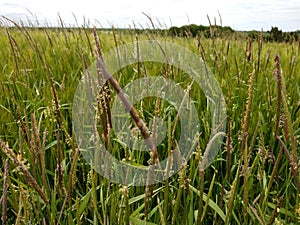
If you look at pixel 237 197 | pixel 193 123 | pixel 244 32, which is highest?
pixel 244 32

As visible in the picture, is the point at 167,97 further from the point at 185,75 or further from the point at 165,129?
the point at 185,75

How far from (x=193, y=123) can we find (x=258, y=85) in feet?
2.10

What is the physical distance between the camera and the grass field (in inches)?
28.0

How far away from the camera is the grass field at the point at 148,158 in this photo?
2.34ft

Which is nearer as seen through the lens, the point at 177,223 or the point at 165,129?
the point at 177,223

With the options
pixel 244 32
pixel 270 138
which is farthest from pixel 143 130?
pixel 244 32

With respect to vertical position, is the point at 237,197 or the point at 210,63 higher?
the point at 210,63

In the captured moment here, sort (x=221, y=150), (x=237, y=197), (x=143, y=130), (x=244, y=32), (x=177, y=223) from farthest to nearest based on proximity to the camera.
→ (x=244, y=32)
(x=221, y=150)
(x=237, y=197)
(x=177, y=223)
(x=143, y=130)

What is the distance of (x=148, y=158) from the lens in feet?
4.46

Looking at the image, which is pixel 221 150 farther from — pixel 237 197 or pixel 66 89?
pixel 66 89

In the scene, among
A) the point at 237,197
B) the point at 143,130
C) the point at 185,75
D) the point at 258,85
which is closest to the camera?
the point at 143,130

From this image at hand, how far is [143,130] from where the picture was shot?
1.38 feet

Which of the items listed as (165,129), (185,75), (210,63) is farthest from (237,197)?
(210,63)

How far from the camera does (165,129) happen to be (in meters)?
1.45
